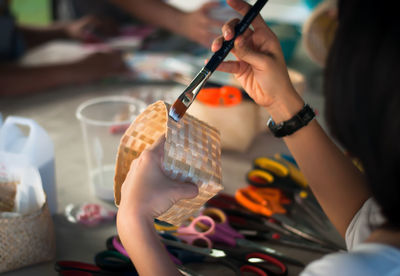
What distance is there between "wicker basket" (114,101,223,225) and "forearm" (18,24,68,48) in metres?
0.89

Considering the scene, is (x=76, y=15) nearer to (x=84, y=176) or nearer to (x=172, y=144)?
(x=84, y=176)

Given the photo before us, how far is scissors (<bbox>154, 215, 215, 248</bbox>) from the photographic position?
0.47 meters

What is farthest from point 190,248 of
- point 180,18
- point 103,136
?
point 180,18

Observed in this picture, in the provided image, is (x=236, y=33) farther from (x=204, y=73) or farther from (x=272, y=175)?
(x=272, y=175)

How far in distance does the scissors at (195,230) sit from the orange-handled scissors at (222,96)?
226 millimetres

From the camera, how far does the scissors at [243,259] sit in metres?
0.43

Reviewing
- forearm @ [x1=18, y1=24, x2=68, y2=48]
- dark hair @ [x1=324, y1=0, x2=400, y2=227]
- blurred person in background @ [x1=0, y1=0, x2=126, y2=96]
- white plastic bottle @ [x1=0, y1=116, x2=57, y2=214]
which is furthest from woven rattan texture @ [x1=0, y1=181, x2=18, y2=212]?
forearm @ [x1=18, y1=24, x2=68, y2=48]

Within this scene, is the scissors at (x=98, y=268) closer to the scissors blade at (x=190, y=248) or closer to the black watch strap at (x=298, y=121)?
the scissors blade at (x=190, y=248)

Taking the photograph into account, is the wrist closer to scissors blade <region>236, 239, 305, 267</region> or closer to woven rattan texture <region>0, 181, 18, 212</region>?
scissors blade <region>236, 239, 305, 267</region>

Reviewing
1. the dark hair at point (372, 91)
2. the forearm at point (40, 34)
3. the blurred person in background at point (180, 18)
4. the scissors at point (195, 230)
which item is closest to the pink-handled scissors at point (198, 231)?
the scissors at point (195, 230)

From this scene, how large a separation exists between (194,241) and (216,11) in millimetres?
527

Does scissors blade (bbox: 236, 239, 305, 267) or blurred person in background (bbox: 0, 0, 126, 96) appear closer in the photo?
scissors blade (bbox: 236, 239, 305, 267)

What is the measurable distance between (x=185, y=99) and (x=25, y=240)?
0.23 meters

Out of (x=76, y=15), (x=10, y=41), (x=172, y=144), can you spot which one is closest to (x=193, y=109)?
(x=172, y=144)
